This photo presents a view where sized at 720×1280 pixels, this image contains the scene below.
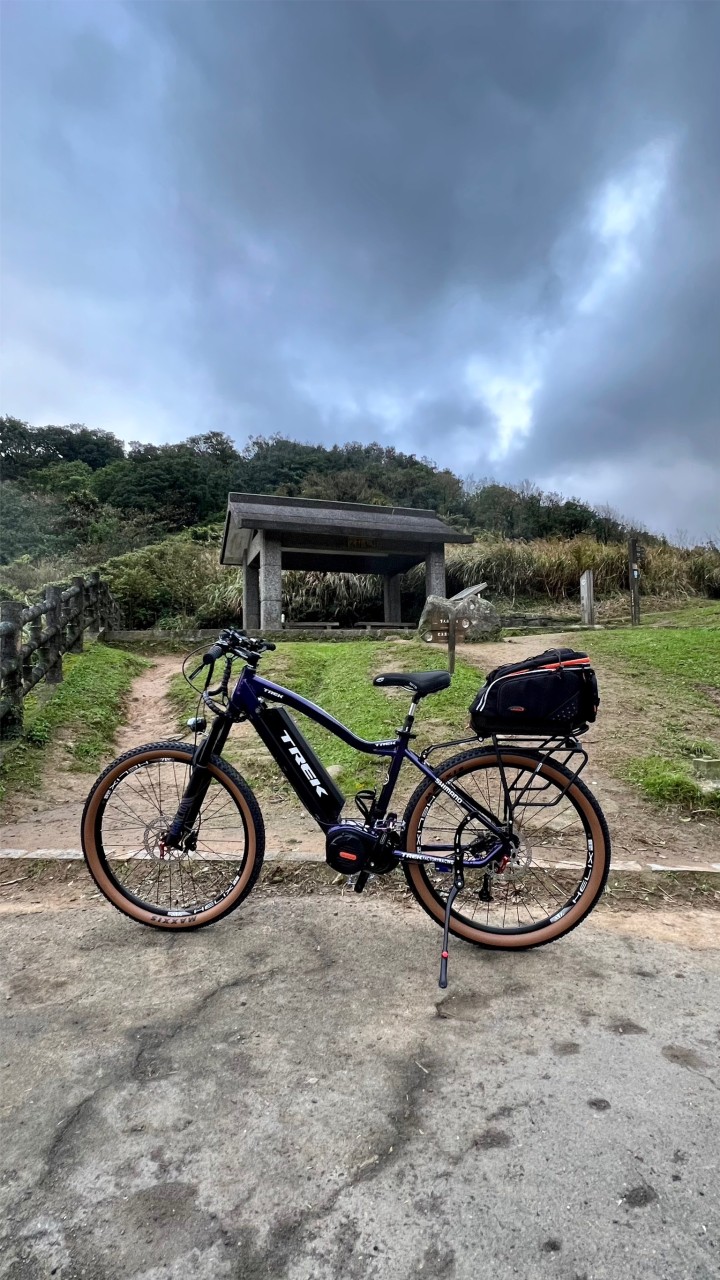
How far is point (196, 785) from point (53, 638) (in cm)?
473

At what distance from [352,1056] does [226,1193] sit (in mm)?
475

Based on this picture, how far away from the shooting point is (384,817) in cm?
237

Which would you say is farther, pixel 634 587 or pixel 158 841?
pixel 634 587

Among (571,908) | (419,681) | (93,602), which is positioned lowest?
(571,908)

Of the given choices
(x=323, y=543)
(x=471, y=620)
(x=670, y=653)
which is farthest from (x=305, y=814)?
(x=323, y=543)

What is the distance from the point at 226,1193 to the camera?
127 cm

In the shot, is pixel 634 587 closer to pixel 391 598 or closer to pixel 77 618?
pixel 391 598

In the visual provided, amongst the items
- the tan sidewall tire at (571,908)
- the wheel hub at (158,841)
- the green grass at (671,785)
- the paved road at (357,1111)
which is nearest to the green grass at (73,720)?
the wheel hub at (158,841)

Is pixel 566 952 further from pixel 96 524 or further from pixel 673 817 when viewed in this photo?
pixel 96 524

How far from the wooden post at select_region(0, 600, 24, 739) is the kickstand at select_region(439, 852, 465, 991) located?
3.86m

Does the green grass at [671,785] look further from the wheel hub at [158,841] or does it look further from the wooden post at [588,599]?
the wooden post at [588,599]

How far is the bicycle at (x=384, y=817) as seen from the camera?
90.4 inches

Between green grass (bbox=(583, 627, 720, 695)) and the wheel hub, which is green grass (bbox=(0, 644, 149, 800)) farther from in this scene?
green grass (bbox=(583, 627, 720, 695))

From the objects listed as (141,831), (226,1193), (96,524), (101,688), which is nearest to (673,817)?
(141,831)
